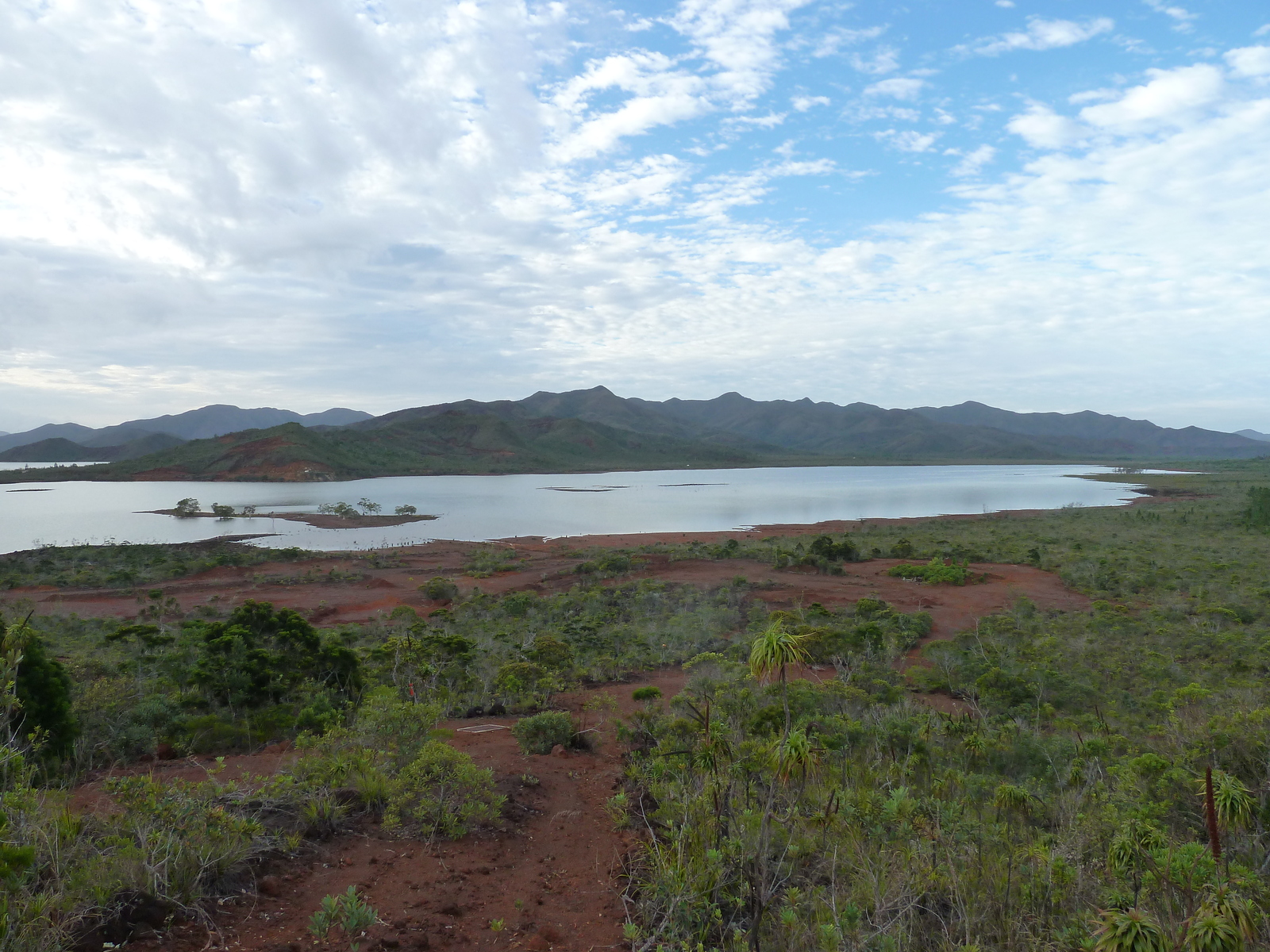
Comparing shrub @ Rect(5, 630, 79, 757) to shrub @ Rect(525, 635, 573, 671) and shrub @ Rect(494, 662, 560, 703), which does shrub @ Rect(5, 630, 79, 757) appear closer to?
shrub @ Rect(494, 662, 560, 703)

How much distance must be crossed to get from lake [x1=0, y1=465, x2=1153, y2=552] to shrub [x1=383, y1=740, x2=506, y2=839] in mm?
35092

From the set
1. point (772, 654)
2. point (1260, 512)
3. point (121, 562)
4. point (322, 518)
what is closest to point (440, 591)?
point (121, 562)

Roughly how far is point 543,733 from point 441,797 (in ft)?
6.83

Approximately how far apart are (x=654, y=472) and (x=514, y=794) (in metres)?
119

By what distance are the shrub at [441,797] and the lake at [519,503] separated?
35.1 meters

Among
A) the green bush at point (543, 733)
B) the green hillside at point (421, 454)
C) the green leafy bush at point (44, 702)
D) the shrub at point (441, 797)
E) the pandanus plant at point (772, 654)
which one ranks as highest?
the green hillside at point (421, 454)

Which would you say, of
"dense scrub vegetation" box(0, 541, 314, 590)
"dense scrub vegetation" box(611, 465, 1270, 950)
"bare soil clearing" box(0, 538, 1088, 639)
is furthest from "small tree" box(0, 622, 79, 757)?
"dense scrub vegetation" box(0, 541, 314, 590)

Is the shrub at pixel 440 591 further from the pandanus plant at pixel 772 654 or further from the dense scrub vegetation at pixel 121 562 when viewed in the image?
the pandanus plant at pixel 772 654

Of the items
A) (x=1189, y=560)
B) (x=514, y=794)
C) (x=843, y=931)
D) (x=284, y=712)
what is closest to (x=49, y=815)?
(x=514, y=794)

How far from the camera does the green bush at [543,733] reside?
722cm

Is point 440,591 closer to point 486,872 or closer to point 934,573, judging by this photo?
point 934,573

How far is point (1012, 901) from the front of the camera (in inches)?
154

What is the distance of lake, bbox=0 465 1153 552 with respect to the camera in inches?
1740

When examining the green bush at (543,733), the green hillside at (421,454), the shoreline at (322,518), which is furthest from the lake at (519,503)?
the green bush at (543,733)
